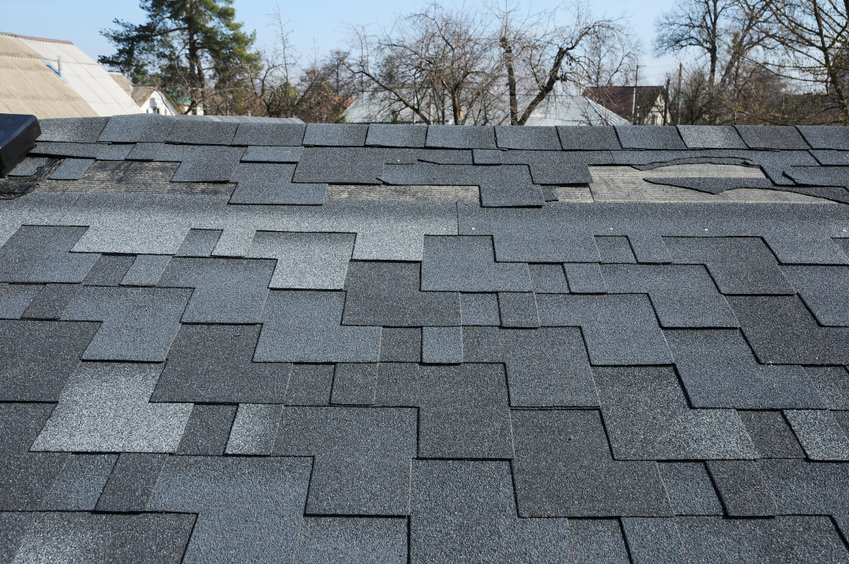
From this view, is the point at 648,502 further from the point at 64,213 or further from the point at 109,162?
the point at 109,162

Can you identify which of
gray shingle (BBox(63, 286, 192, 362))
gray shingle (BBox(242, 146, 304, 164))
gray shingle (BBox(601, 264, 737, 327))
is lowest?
gray shingle (BBox(63, 286, 192, 362))

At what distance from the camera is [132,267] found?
73.2 inches

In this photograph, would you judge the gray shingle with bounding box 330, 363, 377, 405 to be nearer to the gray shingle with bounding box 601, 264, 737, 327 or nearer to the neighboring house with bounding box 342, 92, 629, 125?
the gray shingle with bounding box 601, 264, 737, 327

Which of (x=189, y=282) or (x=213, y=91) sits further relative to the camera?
(x=213, y=91)

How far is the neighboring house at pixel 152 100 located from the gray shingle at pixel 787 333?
2335cm

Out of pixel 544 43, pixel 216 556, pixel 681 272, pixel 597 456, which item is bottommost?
pixel 216 556

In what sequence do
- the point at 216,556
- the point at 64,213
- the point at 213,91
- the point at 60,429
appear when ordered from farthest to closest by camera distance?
the point at 213,91 < the point at 64,213 < the point at 60,429 < the point at 216,556

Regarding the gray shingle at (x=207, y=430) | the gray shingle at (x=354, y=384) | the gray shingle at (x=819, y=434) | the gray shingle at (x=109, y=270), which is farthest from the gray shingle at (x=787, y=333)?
the gray shingle at (x=109, y=270)

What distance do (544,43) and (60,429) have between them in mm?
17618

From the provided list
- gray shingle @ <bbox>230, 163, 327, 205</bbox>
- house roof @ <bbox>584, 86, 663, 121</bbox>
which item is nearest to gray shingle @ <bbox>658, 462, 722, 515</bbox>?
gray shingle @ <bbox>230, 163, 327, 205</bbox>

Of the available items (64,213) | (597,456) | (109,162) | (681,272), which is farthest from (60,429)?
(681,272)

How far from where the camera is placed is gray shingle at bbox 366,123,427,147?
2.55 metres

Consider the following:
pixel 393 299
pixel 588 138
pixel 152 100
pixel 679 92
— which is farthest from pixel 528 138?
pixel 152 100

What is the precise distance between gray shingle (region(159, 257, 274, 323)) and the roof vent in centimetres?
97
